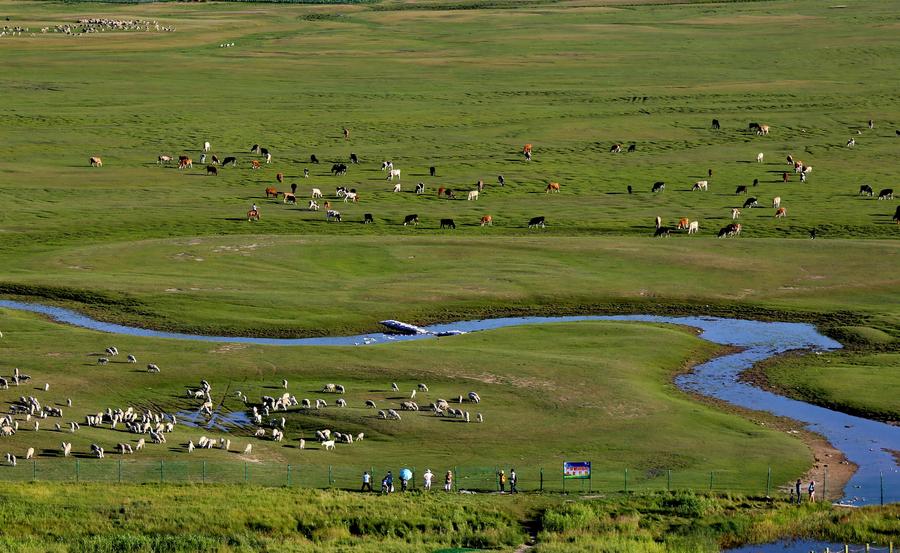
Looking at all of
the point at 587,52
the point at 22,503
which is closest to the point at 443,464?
→ the point at 22,503

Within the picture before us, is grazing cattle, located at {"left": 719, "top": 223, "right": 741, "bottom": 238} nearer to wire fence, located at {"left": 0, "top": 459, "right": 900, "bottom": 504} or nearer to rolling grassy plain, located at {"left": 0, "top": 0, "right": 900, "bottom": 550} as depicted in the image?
rolling grassy plain, located at {"left": 0, "top": 0, "right": 900, "bottom": 550}

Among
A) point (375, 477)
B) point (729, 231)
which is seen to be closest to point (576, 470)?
point (375, 477)

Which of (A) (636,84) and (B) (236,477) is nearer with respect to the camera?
(B) (236,477)

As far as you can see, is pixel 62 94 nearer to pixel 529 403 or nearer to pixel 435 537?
pixel 529 403

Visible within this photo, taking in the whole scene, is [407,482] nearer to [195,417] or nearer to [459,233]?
[195,417]

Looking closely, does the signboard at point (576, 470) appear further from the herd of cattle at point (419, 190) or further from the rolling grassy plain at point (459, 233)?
the herd of cattle at point (419, 190)
